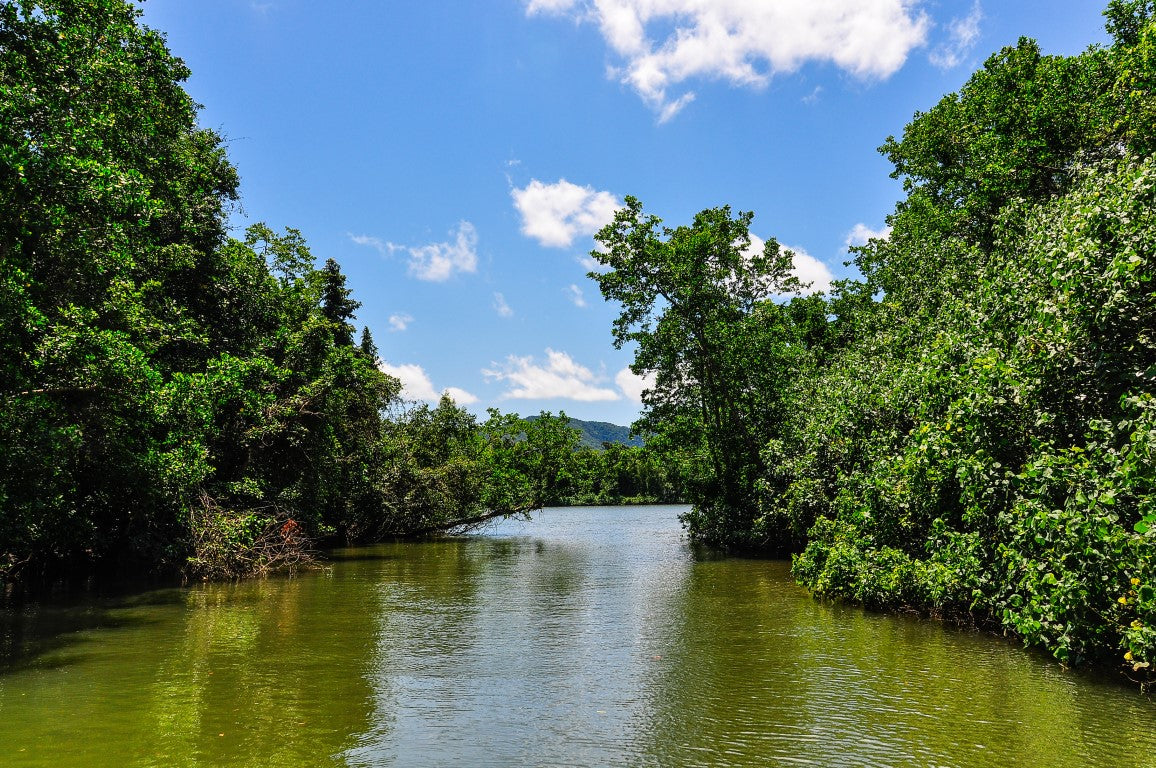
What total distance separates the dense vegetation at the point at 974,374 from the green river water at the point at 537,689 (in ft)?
3.80

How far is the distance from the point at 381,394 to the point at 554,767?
32.3 meters

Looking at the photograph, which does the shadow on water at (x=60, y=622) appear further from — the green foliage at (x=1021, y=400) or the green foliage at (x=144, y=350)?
the green foliage at (x=1021, y=400)

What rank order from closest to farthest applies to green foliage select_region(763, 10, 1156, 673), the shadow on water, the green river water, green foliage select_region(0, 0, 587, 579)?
the green river water, green foliage select_region(763, 10, 1156, 673), the shadow on water, green foliage select_region(0, 0, 587, 579)

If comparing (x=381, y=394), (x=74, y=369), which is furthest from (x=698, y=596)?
(x=381, y=394)

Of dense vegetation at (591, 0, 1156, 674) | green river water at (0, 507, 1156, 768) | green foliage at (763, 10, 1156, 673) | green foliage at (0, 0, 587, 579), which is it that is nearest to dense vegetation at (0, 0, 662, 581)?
green foliage at (0, 0, 587, 579)

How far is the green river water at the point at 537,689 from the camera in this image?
6.77 meters

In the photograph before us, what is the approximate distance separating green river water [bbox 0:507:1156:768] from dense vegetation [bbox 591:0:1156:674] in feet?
3.80

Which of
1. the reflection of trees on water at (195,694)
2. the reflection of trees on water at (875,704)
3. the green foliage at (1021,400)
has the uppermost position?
the green foliage at (1021,400)

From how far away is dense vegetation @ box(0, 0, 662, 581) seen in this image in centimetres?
1157

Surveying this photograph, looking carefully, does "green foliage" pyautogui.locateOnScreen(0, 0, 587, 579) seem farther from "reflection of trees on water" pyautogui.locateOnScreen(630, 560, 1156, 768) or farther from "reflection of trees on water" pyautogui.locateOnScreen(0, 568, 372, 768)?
"reflection of trees on water" pyautogui.locateOnScreen(630, 560, 1156, 768)

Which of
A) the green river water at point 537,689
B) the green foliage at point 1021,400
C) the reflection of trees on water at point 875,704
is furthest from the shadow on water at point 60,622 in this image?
the green foliage at point 1021,400

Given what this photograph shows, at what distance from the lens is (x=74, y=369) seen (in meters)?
12.7

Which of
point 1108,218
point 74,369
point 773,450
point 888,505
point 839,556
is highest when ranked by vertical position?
point 1108,218

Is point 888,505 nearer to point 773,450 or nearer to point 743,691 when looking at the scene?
point 743,691
